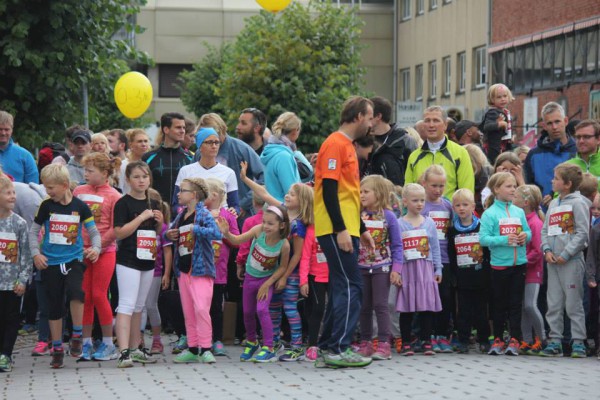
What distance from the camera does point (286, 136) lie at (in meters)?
13.0

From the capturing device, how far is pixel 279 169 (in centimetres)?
1280

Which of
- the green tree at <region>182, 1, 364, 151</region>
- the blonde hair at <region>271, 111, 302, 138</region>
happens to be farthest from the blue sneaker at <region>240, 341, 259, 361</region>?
the green tree at <region>182, 1, 364, 151</region>

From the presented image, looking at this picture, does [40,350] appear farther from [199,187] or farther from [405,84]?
[405,84]

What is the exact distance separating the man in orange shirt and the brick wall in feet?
82.0

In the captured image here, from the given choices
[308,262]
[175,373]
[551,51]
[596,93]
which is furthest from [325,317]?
[551,51]

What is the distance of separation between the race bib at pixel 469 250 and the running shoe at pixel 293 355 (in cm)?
181

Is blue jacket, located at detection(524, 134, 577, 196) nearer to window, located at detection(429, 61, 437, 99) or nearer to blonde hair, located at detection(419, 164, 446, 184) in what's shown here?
blonde hair, located at detection(419, 164, 446, 184)

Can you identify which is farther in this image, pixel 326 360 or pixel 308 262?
pixel 308 262

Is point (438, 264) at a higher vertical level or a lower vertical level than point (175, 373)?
higher

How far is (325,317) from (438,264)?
4.26 ft

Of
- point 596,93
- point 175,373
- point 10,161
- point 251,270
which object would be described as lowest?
point 175,373

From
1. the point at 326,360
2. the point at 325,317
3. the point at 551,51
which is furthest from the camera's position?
the point at 551,51

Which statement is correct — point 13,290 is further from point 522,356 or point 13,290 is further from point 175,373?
point 522,356

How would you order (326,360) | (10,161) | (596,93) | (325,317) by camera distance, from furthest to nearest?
(596,93) → (10,161) → (325,317) → (326,360)
